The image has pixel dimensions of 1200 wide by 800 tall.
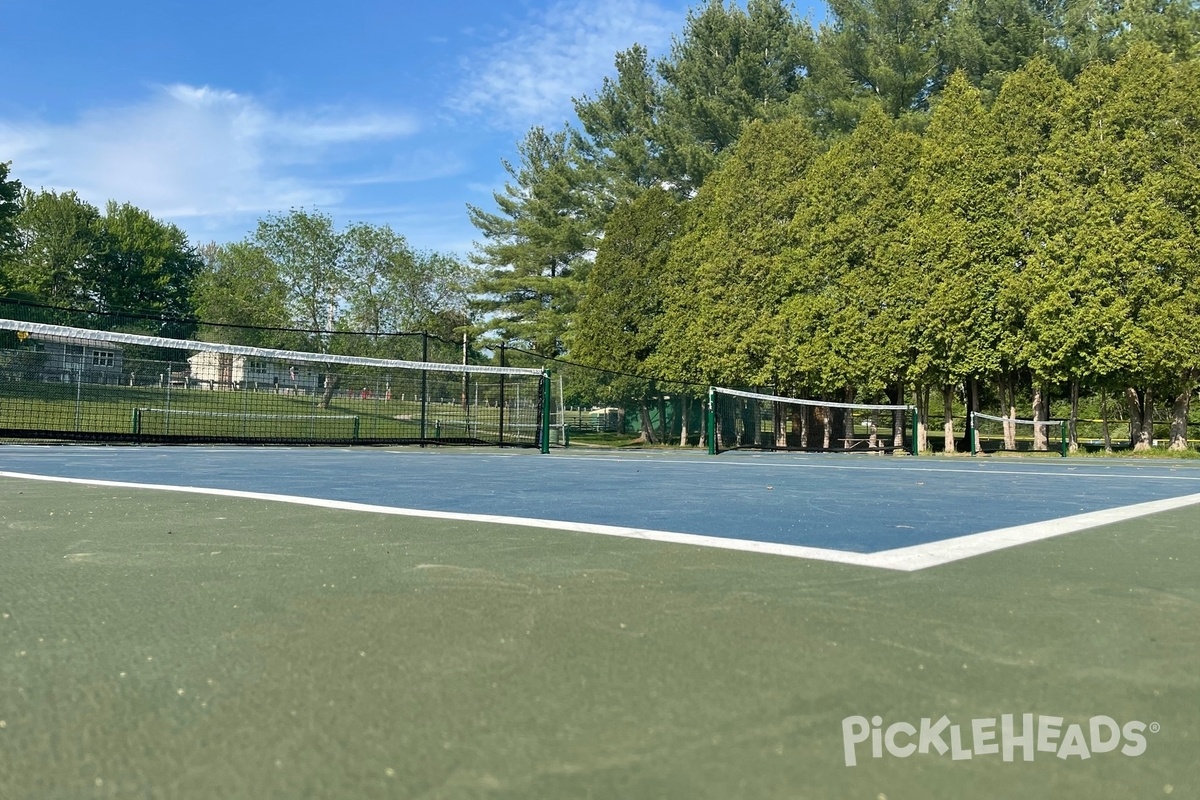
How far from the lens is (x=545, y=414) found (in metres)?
17.0

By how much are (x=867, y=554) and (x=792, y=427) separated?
24721 millimetres

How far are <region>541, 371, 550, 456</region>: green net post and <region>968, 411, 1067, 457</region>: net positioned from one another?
9.50 metres

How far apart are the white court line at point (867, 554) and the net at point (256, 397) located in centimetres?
1092

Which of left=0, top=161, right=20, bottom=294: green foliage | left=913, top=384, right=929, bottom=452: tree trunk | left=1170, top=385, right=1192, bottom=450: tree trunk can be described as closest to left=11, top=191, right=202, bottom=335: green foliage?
left=0, top=161, right=20, bottom=294: green foliage

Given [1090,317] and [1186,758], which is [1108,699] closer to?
[1186,758]

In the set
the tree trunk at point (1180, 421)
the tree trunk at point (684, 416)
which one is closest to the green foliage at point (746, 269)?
the tree trunk at point (684, 416)

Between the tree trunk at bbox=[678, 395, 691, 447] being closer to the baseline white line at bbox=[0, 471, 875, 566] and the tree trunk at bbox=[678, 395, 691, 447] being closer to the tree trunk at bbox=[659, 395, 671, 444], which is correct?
the tree trunk at bbox=[659, 395, 671, 444]

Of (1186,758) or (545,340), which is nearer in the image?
(1186,758)

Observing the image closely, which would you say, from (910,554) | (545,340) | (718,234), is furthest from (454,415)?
(910,554)

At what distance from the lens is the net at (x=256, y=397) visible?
1595 centimetres

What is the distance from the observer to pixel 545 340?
34.8 m

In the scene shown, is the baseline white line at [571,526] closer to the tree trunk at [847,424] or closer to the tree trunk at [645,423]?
the tree trunk at [847,424]

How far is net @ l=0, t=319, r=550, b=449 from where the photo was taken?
16.0m

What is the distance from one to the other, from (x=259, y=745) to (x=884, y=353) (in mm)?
22209
